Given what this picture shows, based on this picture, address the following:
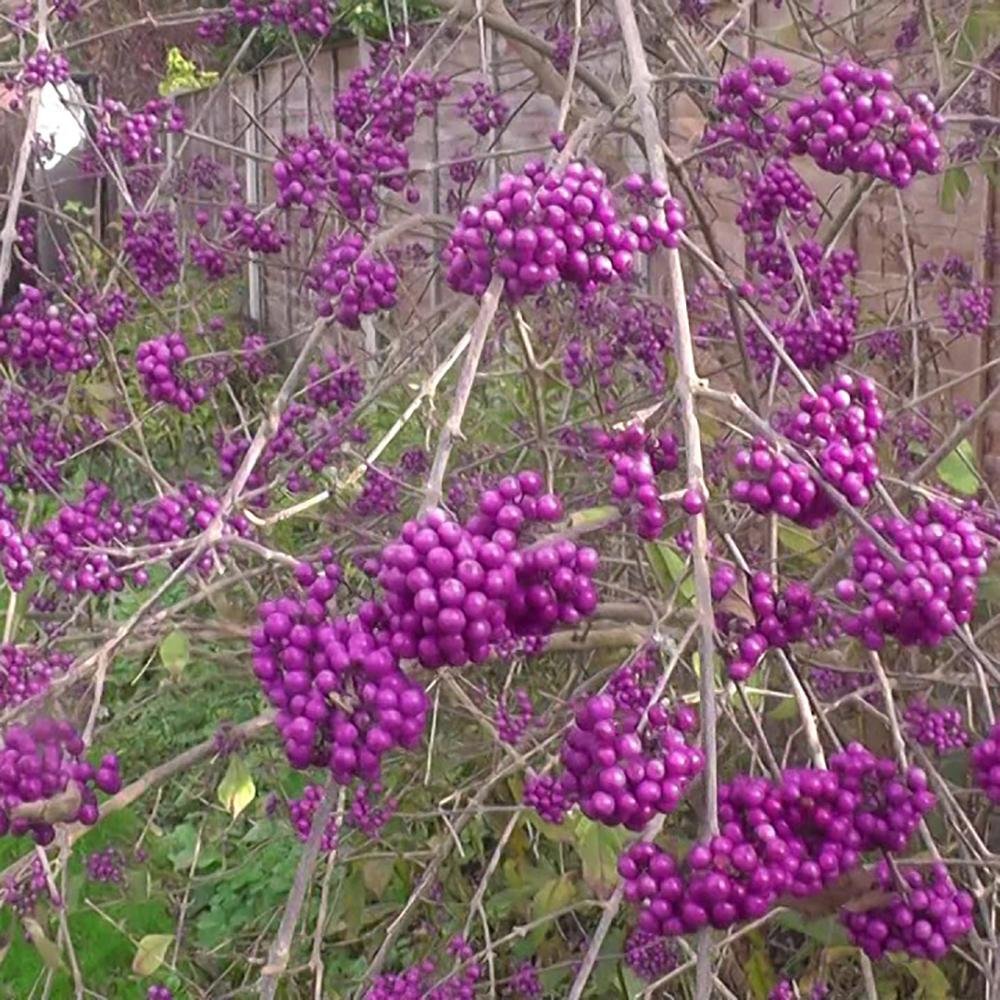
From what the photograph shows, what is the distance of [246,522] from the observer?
155 cm

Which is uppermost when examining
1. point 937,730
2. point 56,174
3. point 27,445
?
point 27,445

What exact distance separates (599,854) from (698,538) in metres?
1.05

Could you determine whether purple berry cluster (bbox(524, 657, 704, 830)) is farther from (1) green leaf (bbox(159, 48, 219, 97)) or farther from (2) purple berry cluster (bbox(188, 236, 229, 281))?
(1) green leaf (bbox(159, 48, 219, 97))

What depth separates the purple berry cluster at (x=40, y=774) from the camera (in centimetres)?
121

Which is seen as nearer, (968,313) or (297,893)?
(297,893)

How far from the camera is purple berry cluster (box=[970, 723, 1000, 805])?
116 centimetres

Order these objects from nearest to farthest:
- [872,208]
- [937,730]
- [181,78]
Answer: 1. [937,730]
2. [872,208]
3. [181,78]

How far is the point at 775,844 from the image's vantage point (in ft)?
3.12

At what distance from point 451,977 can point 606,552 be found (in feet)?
2.79

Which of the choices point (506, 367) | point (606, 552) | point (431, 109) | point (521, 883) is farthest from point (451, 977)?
point (506, 367)

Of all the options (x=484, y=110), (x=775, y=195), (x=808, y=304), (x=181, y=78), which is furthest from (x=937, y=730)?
(x=181, y=78)

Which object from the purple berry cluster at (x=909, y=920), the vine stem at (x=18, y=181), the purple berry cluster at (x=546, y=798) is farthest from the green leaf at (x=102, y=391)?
the purple berry cluster at (x=909, y=920)

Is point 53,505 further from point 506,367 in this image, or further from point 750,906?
point 750,906

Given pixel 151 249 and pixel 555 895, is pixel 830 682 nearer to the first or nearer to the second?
pixel 555 895
